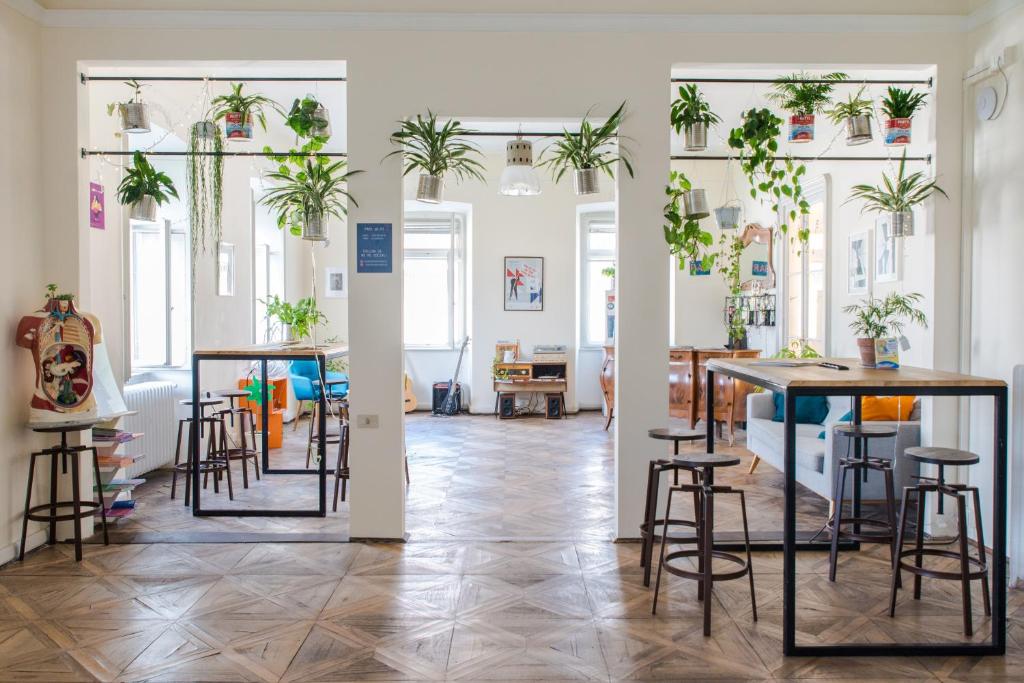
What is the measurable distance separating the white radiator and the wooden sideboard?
4727 mm

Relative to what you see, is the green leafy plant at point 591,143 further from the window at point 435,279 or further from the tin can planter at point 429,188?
the window at point 435,279

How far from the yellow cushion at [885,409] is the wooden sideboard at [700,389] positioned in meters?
2.31

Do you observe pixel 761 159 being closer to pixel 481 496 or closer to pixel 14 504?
pixel 481 496

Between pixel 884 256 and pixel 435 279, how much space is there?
21.0 feet

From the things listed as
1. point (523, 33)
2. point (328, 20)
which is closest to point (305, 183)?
point (328, 20)

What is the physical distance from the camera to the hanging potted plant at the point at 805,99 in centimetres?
475

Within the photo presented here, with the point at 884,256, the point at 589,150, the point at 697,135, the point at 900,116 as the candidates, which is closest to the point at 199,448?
the point at 589,150

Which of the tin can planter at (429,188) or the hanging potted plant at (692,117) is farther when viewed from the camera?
the hanging potted plant at (692,117)

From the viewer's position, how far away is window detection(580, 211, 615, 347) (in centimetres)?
1100

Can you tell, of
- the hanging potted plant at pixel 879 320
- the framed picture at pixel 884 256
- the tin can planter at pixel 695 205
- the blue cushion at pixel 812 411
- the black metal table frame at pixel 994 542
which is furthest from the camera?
the blue cushion at pixel 812 411

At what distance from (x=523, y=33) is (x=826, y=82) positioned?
1874 mm

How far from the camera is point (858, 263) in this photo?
6.91 meters

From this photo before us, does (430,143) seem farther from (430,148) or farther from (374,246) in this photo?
(374,246)

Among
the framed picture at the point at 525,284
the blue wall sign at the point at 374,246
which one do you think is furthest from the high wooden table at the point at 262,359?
the framed picture at the point at 525,284
